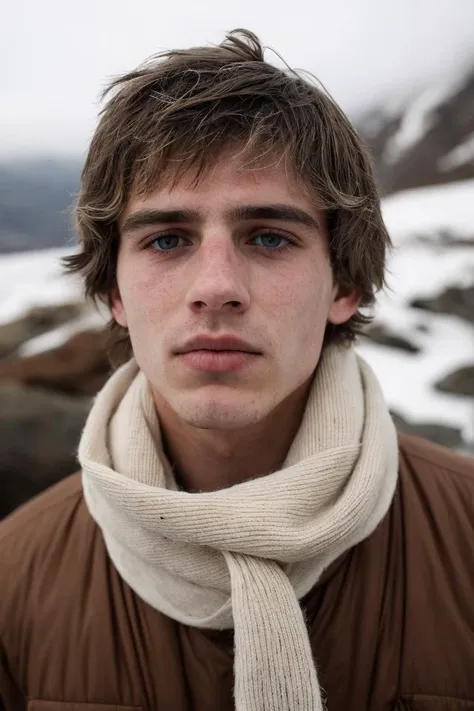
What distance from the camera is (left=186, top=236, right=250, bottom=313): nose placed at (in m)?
1.46

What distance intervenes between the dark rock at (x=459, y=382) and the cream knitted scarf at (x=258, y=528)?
526 cm

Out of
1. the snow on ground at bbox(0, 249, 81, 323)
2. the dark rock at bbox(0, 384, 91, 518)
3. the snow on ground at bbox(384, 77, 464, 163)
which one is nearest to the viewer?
the dark rock at bbox(0, 384, 91, 518)

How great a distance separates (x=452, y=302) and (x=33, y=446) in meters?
7.18

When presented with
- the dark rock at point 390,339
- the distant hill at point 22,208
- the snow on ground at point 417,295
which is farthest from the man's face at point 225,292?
the distant hill at point 22,208

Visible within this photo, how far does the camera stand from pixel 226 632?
1629 mm

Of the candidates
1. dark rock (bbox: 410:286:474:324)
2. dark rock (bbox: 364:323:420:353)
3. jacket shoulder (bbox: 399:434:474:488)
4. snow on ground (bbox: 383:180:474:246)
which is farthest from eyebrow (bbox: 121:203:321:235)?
snow on ground (bbox: 383:180:474:246)

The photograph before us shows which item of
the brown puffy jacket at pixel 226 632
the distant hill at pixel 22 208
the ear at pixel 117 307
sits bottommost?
the brown puffy jacket at pixel 226 632

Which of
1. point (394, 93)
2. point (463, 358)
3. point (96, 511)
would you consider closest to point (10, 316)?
point (463, 358)

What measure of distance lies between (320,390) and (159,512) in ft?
2.17

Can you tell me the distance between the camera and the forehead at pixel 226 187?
154cm

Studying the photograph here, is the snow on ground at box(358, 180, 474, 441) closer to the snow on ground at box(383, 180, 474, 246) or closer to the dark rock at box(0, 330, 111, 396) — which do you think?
the snow on ground at box(383, 180, 474, 246)

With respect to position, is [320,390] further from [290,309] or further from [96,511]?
[96,511]

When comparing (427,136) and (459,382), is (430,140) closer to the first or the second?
(427,136)

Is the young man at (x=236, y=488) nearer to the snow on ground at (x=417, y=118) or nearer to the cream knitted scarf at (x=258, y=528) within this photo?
the cream knitted scarf at (x=258, y=528)
